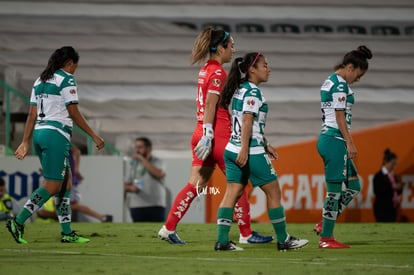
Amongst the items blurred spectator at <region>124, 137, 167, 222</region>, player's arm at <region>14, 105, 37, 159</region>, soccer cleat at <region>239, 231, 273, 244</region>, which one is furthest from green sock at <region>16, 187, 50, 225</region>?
blurred spectator at <region>124, 137, 167, 222</region>

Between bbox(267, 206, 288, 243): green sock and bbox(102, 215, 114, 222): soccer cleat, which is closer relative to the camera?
bbox(267, 206, 288, 243): green sock

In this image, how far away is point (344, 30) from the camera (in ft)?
65.4

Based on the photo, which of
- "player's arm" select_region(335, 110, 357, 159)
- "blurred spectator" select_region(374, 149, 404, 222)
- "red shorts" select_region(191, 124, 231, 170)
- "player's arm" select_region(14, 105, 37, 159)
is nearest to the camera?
"player's arm" select_region(335, 110, 357, 159)

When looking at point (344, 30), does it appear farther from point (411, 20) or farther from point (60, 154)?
point (60, 154)

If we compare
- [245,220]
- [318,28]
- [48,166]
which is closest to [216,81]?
[245,220]

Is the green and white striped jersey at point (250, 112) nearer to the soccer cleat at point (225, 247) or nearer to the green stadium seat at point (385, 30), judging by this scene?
the soccer cleat at point (225, 247)

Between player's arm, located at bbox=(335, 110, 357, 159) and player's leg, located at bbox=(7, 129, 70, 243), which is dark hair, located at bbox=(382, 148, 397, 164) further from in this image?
player's leg, located at bbox=(7, 129, 70, 243)

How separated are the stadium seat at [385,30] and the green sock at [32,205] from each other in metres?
12.4

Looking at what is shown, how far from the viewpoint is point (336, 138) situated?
27.8ft

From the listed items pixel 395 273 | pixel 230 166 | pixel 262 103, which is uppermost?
pixel 262 103

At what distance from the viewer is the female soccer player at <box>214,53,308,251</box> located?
25.6 feet

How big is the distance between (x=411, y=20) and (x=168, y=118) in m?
5.68

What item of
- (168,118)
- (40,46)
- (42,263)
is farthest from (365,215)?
(42,263)

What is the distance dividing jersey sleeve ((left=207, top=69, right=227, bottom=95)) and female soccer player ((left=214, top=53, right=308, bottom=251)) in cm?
25
